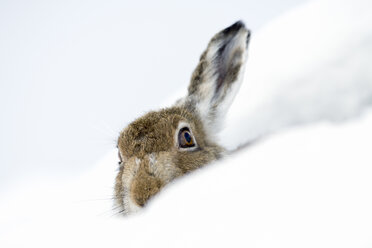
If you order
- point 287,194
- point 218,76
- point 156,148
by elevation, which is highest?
A: point 218,76

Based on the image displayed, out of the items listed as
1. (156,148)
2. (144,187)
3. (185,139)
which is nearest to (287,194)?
(144,187)

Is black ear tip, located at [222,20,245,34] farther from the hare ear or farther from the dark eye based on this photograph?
the dark eye

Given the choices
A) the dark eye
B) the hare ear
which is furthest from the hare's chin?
the hare ear

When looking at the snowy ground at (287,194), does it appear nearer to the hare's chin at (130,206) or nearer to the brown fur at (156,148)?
the hare's chin at (130,206)

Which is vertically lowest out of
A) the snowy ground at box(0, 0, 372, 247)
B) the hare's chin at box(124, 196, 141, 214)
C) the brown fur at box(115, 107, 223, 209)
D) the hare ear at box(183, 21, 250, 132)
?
the snowy ground at box(0, 0, 372, 247)

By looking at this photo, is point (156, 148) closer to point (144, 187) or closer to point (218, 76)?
point (144, 187)

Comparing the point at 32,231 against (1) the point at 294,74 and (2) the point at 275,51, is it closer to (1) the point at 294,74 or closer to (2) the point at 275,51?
(1) the point at 294,74

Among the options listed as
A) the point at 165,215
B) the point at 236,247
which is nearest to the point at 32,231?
the point at 165,215
